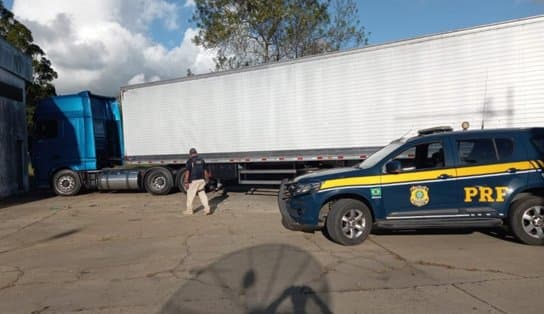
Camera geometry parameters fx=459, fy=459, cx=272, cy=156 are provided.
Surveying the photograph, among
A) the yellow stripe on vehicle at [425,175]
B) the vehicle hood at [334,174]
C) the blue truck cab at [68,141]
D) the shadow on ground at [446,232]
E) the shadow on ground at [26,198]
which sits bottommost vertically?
the shadow on ground at [446,232]

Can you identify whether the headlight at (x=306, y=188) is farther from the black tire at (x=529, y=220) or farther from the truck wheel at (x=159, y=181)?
the truck wheel at (x=159, y=181)

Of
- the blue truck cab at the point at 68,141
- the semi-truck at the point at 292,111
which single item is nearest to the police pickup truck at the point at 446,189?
the semi-truck at the point at 292,111

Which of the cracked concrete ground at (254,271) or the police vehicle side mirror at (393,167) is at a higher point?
the police vehicle side mirror at (393,167)

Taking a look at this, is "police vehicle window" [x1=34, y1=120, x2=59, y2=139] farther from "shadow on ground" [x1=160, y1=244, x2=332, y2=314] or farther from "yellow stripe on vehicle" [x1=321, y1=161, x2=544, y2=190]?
"yellow stripe on vehicle" [x1=321, y1=161, x2=544, y2=190]

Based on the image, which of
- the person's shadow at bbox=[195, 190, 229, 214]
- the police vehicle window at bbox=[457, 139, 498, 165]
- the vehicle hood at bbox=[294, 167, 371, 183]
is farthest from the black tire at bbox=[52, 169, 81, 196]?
the police vehicle window at bbox=[457, 139, 498, 165]

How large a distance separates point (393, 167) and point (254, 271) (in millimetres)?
2907

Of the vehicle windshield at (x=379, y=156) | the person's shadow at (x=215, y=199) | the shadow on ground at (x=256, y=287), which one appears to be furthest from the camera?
the person's shadow at (x=215, y=199)

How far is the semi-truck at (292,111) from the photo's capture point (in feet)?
32.7

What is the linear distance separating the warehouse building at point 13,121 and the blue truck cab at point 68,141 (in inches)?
36.4

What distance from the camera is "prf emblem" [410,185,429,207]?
7.37 metres

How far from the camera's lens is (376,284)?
5.45 metres

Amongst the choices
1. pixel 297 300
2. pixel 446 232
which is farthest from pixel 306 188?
pixel 297 300

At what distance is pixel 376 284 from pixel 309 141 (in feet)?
24.4

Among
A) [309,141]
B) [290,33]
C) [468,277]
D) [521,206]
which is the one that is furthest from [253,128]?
[290,33]
